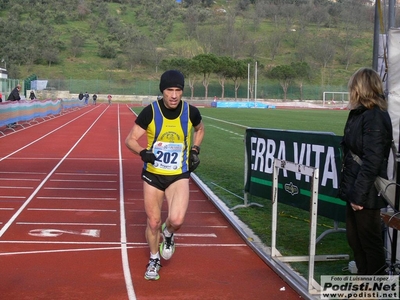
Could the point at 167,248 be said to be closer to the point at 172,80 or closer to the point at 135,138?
the point at 135,138

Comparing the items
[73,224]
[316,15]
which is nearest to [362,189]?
[73,224]

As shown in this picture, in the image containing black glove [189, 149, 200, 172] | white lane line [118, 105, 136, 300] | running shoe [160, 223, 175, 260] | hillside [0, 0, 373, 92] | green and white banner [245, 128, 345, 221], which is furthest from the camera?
hillside [0, 0, 373, 92]

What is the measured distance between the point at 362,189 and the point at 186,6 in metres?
184

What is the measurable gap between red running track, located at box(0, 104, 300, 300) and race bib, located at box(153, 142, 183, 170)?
45.6 inches

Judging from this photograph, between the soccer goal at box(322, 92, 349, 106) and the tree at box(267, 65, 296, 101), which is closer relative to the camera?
the soccer goal at box(322, 92, 349, 106)

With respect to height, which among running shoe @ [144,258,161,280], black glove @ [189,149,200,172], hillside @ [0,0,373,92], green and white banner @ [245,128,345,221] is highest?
hillside @ [0,0,373,92]

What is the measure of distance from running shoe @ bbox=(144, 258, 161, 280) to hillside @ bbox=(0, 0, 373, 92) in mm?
87555

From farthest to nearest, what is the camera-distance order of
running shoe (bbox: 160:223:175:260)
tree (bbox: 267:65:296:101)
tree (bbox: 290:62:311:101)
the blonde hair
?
1. tree (bbox: 290:62:311:101)
2. tree (bbox: 267:65:296:101)
3. running shoe (bbox: 160:223:175:260)
4. the blonde hair

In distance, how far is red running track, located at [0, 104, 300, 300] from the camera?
5945 millimetres

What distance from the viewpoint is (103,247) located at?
755 centimetres

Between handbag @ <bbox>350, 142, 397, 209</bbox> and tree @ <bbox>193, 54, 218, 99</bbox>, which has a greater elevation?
tree @ <bbox>193, 54, 218, 99</bbox>

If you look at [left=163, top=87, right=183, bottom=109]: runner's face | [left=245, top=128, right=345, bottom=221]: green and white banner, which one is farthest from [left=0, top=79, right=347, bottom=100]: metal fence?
[left=163, top=87, right=183, bottom=109]: runner's face

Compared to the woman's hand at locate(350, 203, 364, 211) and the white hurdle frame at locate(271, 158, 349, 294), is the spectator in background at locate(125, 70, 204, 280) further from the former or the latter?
the woman's hand at locate(350, 203, 364, 211)

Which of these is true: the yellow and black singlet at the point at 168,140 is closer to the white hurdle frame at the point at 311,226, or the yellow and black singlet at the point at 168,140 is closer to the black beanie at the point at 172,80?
the black beanie at the point at 172,80
